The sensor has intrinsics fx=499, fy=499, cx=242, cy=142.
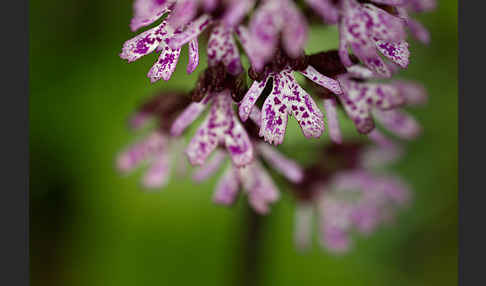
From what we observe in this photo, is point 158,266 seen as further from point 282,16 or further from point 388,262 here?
point 282,16

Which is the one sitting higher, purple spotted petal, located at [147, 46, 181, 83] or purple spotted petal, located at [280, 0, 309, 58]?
purple spotted petal, located at [147, 46, 181, 83]

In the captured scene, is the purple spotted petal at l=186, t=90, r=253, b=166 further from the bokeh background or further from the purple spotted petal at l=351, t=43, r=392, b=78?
the bokeh background

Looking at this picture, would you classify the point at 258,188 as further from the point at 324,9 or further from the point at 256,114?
the point at 324,9

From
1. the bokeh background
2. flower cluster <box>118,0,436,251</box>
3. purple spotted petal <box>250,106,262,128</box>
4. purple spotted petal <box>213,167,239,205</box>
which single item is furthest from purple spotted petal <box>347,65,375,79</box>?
the bokeh background

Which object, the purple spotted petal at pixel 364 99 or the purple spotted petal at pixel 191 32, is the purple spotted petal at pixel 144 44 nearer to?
the purple spotted petal at pixel 191 32

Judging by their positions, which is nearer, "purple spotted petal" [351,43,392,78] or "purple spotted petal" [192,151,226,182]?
"purple spotted petal" [351,43,392,78]

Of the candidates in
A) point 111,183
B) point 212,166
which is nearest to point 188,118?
point 212,166
